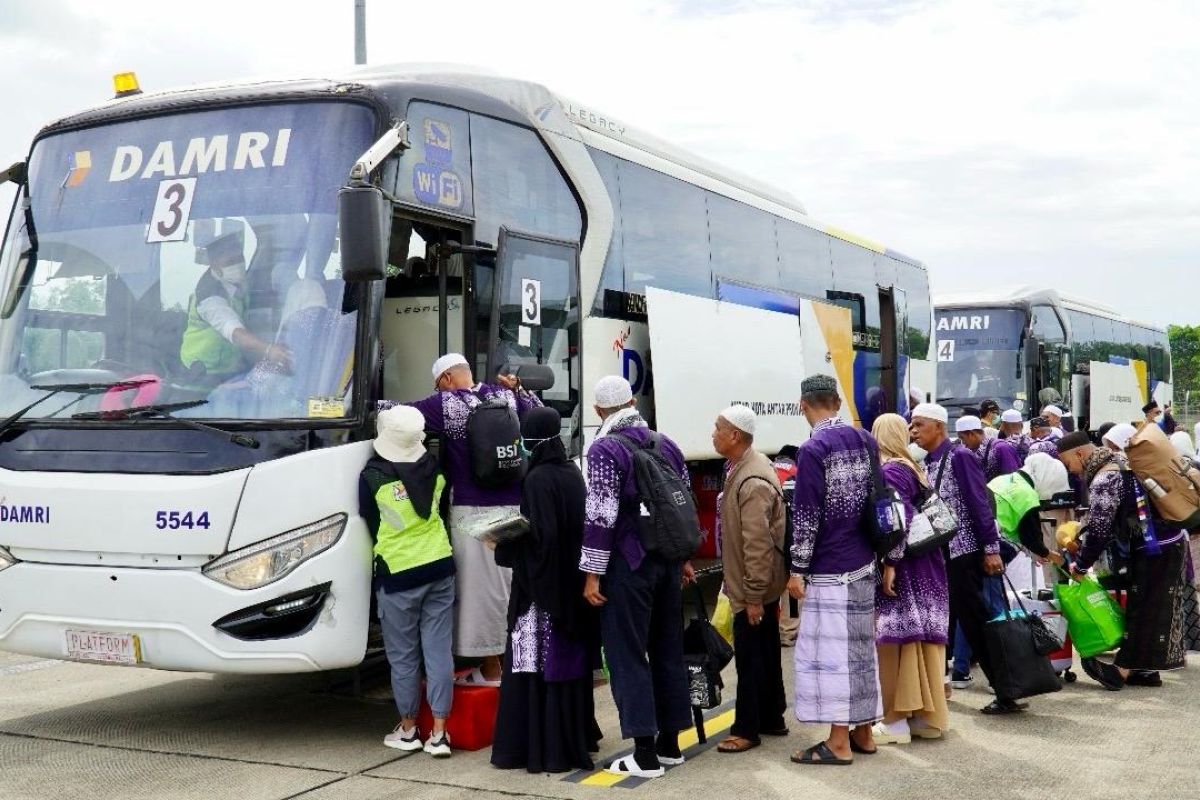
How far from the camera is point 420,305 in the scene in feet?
25.3

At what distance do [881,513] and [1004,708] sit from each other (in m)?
1.99

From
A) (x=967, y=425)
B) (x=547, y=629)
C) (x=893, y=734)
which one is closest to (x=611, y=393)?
(x=547, y=629)

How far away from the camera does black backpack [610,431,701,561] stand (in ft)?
20.4

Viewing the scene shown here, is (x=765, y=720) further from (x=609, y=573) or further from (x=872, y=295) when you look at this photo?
(x=872, y=295)

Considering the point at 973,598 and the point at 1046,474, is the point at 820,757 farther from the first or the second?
the point at 1046,474

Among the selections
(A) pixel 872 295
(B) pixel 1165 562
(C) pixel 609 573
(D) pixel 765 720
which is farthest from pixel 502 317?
(A) pixel 872 295

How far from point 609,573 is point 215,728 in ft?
8.61

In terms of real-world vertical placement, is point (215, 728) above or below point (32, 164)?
below

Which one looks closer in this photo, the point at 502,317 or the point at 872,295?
the point at 502,317

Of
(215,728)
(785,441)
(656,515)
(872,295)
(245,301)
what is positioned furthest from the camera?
(872,295)

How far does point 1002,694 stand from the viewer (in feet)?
25.1

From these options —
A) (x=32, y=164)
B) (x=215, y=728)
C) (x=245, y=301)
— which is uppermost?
(x=32, y=164)

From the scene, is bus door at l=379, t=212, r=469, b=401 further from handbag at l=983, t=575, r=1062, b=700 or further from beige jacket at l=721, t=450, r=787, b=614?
handbag at l=983, t=575, r=1062, b=700

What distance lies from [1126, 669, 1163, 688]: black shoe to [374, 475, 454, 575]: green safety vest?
474 cm
